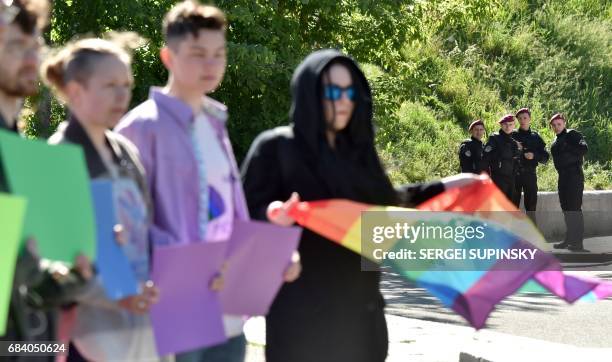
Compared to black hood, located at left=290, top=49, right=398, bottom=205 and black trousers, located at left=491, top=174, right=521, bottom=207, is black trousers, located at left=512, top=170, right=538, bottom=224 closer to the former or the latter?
black trousers, located at left=491, top=174, right=521, bottom=207

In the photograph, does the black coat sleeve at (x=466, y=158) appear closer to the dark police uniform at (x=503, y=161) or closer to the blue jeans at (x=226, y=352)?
the dark police uniform at (x=503, y=161)

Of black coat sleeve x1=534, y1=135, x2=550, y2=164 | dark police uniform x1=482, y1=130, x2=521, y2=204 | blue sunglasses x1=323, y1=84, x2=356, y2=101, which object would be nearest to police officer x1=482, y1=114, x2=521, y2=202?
Answer: dark police uniform x1=482, y1=130, x2=521, y2=204

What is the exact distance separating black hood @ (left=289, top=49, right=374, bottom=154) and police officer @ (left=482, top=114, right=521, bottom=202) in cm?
1604

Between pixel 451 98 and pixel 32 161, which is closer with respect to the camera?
Result: pixel 32 161

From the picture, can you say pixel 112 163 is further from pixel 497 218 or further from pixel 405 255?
pixel 497 218

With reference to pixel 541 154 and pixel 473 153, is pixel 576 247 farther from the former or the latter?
pixel 473 153

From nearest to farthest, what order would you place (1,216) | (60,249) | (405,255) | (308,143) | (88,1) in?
(1,216)
(60,249)
(308,143)
(405,255)
(88,1)

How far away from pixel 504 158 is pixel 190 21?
16.7 metres

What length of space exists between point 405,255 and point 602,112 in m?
25.9

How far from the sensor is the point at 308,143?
5.32m

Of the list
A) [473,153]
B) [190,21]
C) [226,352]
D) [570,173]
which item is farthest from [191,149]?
[473,153]

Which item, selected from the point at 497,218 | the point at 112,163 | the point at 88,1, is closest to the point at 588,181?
the point at 88,1

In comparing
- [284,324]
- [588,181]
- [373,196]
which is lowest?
[588,181]

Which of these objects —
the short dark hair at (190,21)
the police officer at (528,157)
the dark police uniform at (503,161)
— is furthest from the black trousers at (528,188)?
the short dark hair at (190,21)
